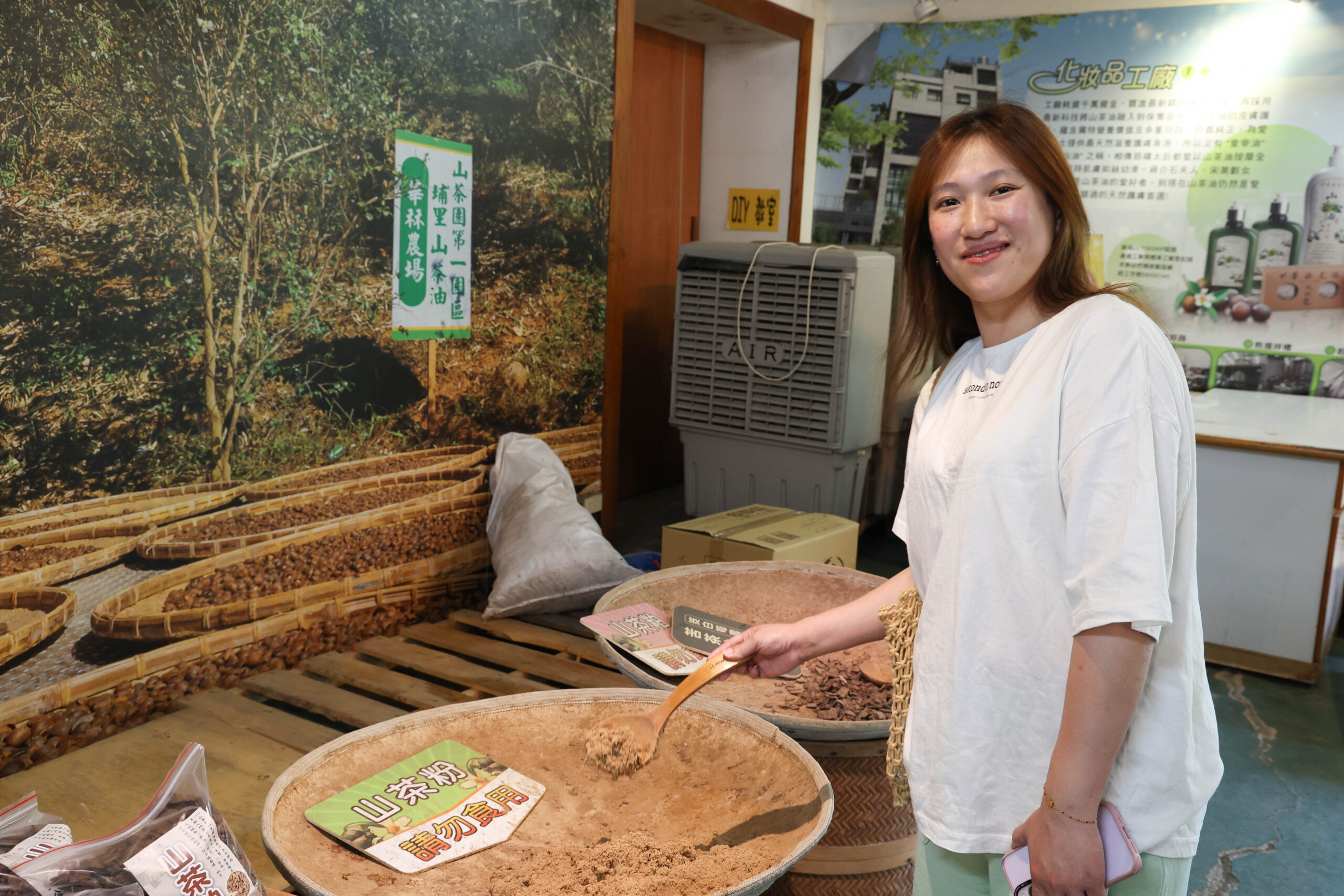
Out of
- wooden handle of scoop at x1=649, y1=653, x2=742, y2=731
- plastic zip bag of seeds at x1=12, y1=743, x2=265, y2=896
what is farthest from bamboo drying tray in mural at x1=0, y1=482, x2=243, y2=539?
wooden handle of scoop at x1=649, y1=653, x2=742, y2=731

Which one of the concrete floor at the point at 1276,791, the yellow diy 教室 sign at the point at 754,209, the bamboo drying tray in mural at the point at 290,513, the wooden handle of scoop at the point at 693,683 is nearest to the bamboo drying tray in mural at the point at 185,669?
the bamboo drying tray in mural at the point at 290,513

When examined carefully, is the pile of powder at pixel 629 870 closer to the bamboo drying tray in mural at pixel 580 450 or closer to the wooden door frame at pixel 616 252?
the bamboo drying tray in mural at pixel 580 450

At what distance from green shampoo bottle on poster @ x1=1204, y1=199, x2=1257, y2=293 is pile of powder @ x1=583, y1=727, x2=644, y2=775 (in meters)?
3.62

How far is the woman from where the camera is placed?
2.85 feet

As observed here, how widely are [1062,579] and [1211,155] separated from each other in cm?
374

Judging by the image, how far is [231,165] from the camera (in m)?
2.32

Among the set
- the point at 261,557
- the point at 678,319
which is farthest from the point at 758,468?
the point at 261,557

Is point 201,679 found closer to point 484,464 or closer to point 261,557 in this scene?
point 261,557

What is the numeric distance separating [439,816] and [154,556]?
1.39 meters

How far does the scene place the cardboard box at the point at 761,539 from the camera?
279 centimetres

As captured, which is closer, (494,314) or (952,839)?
(952,839)

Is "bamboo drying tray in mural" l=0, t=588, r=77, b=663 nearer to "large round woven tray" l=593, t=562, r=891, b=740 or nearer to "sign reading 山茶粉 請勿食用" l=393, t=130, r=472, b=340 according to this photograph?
"sign reading 山茶粉 請勿食用" l=393, t=130, r=472, b=340

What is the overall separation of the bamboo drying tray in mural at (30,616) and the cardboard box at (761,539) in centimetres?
149

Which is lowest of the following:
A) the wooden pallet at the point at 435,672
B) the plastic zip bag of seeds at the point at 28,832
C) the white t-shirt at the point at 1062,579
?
the wooden pallet at the point at 435,672
